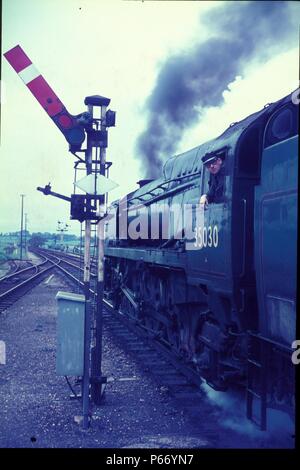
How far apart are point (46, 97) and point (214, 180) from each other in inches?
83.8

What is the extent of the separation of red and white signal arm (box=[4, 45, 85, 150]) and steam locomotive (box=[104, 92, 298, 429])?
1.65 meters

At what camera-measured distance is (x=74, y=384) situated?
6.42 m

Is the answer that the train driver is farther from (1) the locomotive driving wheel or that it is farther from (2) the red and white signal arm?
(1) the locomotive driving wheel

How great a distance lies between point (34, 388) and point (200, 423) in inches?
96.9

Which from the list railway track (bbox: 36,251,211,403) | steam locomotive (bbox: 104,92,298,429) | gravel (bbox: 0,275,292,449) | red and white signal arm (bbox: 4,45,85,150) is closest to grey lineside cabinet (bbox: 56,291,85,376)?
gravel (bbox: 0,275,292,449)

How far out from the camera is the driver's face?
5094mm

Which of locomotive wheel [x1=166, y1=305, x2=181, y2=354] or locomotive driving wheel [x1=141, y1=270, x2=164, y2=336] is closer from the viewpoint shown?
locomotive wheel [x1=166, y1=305, x2=181, y2=354]

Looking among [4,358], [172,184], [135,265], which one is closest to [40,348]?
[4,358]

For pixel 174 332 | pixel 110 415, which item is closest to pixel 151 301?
pixel 174 332

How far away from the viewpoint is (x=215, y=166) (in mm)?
5145

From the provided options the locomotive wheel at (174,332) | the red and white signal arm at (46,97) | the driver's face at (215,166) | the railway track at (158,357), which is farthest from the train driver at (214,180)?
the locomotive wheel at (174,332)

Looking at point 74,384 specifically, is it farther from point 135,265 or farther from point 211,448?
point 135,265

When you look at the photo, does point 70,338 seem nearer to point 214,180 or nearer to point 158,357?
point 214,180

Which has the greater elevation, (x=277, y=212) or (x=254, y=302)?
(x=277, y=212)
